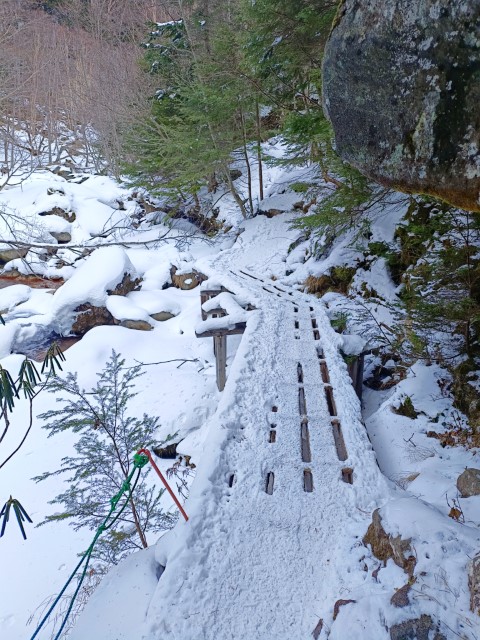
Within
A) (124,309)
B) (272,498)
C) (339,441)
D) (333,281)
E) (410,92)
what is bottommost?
(124,309)

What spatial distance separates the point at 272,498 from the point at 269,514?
0.59 feet

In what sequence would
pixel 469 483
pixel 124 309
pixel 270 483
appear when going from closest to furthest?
pixel 469 483 < pixel 270 483 < pixel 124 309

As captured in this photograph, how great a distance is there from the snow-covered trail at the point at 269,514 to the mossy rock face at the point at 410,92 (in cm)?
270

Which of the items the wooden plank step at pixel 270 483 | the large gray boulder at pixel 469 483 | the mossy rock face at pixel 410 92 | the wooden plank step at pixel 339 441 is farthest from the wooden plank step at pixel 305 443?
the mossy rock face at pixel 410 92

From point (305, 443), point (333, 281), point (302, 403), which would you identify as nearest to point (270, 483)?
point (305, 443)

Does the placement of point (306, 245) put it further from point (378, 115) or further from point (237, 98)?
point (378, 115)

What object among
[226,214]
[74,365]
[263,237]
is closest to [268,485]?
[74,365]

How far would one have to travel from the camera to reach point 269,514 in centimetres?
337

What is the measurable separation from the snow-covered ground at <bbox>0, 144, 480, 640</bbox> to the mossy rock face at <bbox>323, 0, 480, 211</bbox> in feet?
4.71

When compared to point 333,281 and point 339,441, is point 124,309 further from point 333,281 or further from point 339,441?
point 339,441

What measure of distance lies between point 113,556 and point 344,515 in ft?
9.05

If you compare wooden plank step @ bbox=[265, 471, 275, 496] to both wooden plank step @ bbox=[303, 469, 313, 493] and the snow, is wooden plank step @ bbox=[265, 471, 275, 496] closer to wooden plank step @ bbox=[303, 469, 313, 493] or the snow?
wooden plank step @ bbox=[303, 469, 313, 493]

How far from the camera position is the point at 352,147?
2.40 m

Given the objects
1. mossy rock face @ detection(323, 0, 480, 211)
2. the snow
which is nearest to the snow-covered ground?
mossy rock face @ detection(323, 0, 480, 211)
